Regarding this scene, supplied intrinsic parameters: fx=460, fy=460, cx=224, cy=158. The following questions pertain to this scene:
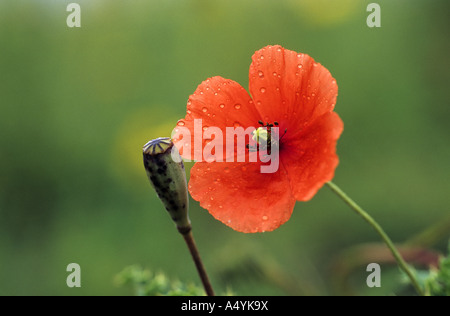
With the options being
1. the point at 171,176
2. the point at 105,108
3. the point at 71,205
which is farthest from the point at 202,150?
the point at 105,108

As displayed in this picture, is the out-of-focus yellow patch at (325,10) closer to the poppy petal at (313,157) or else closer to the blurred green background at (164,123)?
the blurred green background at (164,123)

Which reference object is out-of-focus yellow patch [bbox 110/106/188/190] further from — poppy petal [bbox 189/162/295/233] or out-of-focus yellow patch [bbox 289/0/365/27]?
poppy petal [bbox 189/162/295/233]

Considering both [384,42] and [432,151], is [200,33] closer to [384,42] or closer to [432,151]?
[384,42]

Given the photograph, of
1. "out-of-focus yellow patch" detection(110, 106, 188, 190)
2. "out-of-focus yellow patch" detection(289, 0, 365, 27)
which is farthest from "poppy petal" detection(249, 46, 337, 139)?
"out-of-focus yellow patch" detection(289, 0, 365, 27)

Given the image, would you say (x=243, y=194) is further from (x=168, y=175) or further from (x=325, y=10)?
(x=325, y=10)

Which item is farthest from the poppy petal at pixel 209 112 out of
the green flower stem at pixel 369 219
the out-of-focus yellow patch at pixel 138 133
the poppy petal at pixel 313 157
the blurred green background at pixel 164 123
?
the out-of-focus yellow patch at pixel 138 133

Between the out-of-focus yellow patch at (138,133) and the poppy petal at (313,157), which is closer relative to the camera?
the poppy petal at (313,157)
